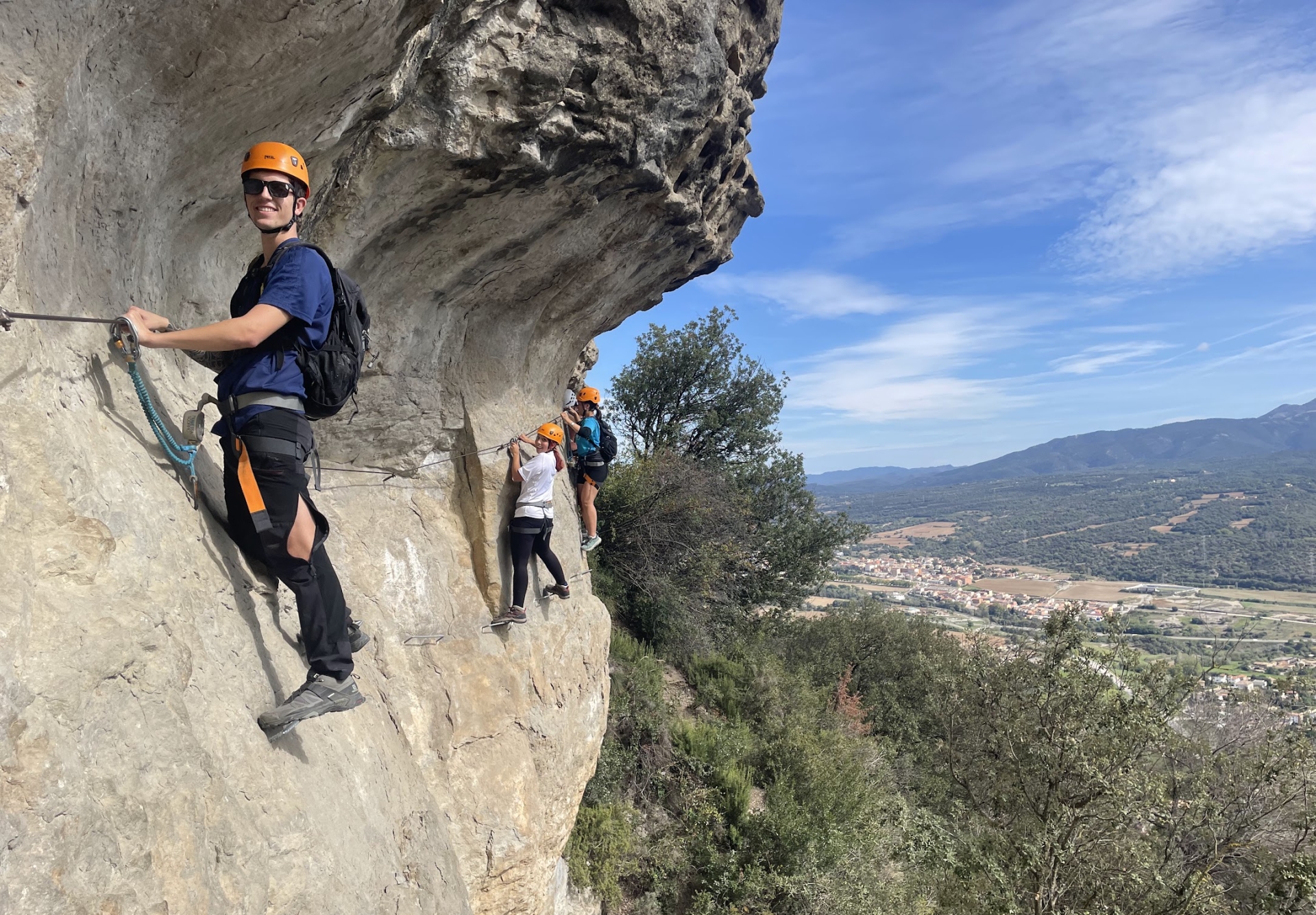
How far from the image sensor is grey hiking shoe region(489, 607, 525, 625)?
24.5 feet

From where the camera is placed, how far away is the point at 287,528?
3.30 meters

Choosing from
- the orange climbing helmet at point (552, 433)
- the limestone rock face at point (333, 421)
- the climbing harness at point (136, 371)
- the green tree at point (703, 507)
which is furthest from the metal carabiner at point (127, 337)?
the green tree at point (703, 507)

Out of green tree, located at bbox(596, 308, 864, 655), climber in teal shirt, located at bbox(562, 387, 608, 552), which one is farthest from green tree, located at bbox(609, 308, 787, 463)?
climber in teal shirt, located at bbox(562, 387, 608, 552)

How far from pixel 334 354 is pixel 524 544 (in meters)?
4.52

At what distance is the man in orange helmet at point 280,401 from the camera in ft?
10.4

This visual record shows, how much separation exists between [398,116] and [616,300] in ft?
16.2

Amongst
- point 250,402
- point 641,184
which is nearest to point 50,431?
point 250,402

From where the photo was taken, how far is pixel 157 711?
2.62 m

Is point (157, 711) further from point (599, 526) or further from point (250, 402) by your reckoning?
point (599, 526)

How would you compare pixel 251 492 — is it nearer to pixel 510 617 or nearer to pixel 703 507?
pixel 510 617

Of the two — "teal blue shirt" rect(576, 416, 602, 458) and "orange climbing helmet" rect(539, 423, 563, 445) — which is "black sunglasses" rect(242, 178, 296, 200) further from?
"teal blue shirt" rect(576, 416, 602, 458)

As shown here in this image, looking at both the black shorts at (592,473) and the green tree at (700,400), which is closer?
the black shorts at (592,473)

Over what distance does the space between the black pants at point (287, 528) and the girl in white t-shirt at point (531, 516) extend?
3884 mm

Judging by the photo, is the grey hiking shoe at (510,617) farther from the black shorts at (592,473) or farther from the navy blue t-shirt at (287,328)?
the navy blue t-shirt at (287,328)
